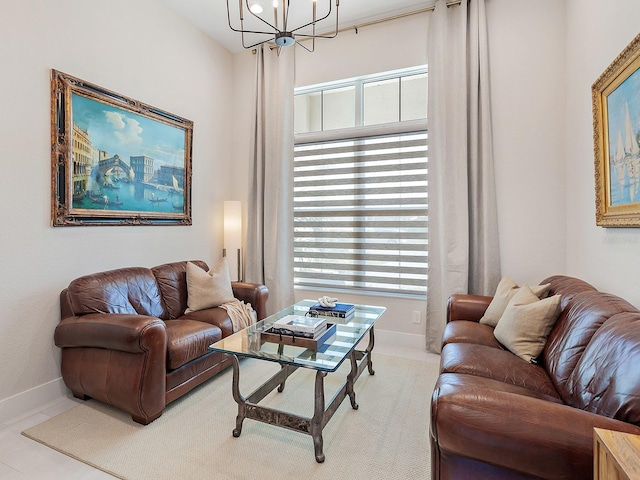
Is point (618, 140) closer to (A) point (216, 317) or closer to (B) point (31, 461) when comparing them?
(A) point (216, 317)

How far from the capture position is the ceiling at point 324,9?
10.6 ft

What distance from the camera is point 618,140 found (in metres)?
1.89

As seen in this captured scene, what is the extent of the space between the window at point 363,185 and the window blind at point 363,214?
1cm

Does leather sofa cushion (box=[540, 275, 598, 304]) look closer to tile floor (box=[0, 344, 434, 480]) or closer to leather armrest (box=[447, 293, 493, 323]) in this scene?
leather armrest (box=[447, 293, 493, 323])

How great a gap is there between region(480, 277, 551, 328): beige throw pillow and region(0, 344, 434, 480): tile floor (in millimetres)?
2466

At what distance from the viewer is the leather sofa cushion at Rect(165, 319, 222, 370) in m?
2.17

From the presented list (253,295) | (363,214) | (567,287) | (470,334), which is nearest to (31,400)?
(253,295)

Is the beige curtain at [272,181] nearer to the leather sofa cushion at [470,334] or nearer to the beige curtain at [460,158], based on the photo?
the beige curtain at [460,158]

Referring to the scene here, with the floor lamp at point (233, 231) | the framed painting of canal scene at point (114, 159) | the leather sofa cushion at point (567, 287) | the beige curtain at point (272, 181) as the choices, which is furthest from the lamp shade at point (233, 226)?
the leather sofa cushion at point (567, 287)

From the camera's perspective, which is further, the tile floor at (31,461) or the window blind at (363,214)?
the window blind at (363,214)

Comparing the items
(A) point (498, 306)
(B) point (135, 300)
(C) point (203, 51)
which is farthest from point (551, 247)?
(C) point (203, 51)

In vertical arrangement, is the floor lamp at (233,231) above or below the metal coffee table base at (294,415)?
above

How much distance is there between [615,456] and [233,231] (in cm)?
363

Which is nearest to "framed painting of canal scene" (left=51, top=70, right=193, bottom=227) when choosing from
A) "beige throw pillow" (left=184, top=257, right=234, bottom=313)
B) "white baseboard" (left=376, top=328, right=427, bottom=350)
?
"beige throw pillow" (left=184, top=257, right=234, bottom=313)
